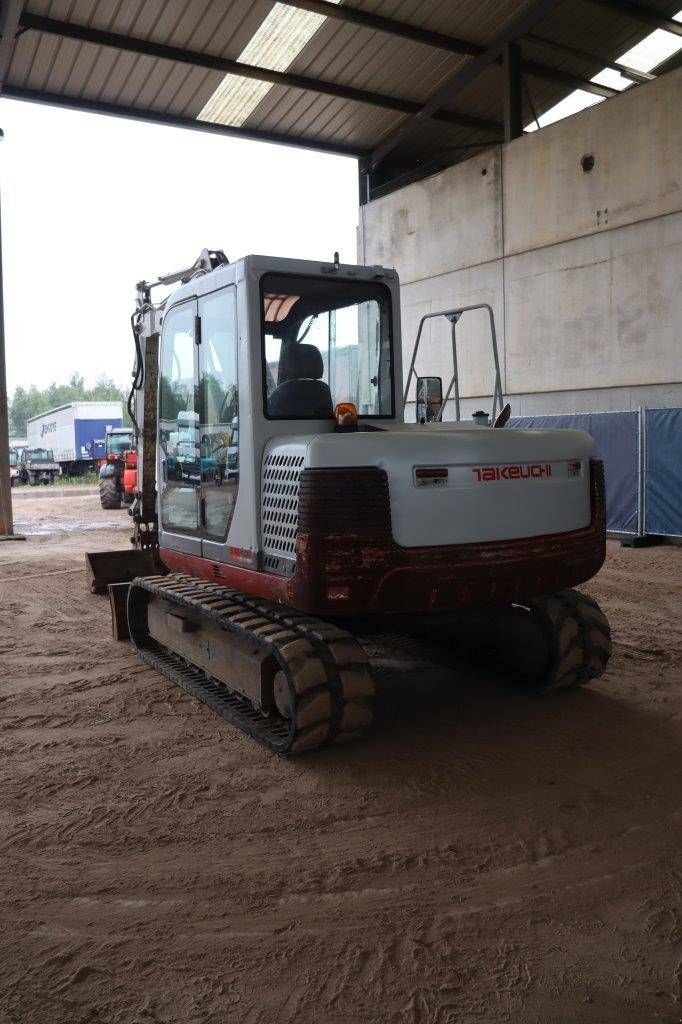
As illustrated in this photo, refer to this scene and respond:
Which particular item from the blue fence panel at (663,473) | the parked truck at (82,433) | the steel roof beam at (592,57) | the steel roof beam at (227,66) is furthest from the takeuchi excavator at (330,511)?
the parked truck at (82,433)

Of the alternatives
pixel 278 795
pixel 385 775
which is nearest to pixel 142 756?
pixel 278 795

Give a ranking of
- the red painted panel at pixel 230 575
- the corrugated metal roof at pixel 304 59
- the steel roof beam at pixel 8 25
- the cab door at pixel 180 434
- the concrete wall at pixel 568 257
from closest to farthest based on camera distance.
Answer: the red painted panel at pixel 230 575 → the cab door at pixel 180 434 → the steel roof beam at pixel 8 25 → the concrete wall at pixel 568 257 → the corrugated metal roof at pixel 304 59

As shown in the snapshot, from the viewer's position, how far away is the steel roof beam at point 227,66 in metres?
14.3

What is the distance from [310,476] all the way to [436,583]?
94 cm

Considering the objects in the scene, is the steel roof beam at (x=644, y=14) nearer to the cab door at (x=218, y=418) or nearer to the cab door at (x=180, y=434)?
the cab door at (x=180, y=434)

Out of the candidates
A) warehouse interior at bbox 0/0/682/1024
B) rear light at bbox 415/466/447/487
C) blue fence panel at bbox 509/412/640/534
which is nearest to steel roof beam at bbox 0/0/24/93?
warehouse interior at bbox 0/0/682/1024

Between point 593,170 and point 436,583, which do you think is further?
point 593,170

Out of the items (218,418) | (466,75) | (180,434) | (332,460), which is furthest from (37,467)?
(332,460)

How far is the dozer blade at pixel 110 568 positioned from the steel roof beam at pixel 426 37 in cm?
994

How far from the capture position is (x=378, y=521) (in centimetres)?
469

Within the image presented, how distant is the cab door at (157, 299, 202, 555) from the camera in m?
6.05

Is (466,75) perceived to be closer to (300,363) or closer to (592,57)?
(592,57)

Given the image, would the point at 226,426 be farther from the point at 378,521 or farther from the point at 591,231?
the point at 591,231

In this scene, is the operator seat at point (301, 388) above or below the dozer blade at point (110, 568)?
above
